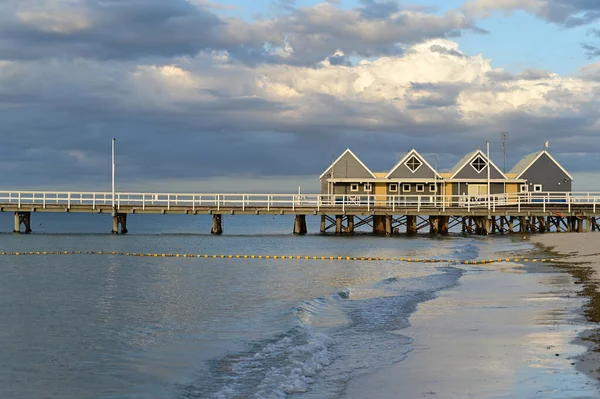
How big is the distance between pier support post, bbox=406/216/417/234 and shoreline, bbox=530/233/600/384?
1316cm

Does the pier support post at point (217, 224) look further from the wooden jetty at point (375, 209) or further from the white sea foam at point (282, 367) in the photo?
the white sea foam at point (282, 367)

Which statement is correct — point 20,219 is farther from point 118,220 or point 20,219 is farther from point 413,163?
point 413,163

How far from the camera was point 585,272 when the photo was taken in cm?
2317

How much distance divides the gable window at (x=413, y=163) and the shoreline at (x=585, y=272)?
1869 cm

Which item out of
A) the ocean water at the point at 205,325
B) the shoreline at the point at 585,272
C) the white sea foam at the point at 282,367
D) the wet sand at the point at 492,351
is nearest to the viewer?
the wet sand at the point at 492,351

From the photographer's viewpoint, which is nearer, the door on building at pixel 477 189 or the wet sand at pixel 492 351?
the wet sand at pixel 492 351

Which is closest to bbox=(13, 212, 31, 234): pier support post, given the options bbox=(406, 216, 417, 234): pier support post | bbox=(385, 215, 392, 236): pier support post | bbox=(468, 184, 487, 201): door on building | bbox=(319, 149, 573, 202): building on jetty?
bbox=(319, 149, 573, 202): building on jetty

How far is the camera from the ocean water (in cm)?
1101

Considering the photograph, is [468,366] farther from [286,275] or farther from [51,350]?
[286,275]

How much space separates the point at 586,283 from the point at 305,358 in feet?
35.8

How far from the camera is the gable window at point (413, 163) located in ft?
200

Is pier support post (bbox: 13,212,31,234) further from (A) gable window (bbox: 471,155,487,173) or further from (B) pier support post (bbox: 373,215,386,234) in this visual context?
Answer: (A) gable window (bbox: 471,155,487,173)

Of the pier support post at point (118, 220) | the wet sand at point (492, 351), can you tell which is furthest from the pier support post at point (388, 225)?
the wet sand at point (492, 351)

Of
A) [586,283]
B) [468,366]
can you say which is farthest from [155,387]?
[586,283]
